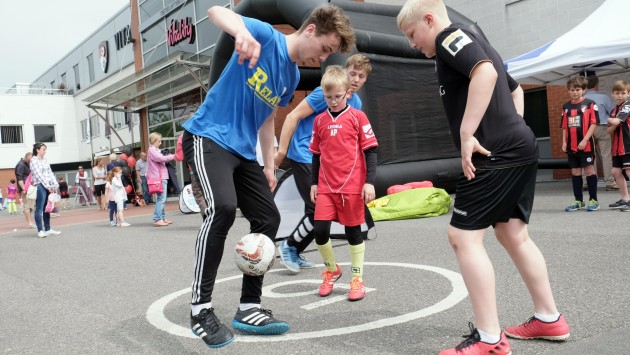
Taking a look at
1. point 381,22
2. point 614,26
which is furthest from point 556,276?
point 381,22

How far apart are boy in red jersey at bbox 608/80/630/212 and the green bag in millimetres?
2443

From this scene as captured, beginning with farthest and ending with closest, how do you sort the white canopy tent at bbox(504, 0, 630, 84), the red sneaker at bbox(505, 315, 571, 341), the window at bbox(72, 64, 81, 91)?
the window at bbox(72, 64, 81, 91) < the white canopy tent at bbox(504, 0, 630, 84) < the red sneaker at bbox(505, 315, 571, 341)

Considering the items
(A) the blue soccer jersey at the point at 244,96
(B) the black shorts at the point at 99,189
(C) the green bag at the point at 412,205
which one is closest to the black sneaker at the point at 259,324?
(A) the blue soccer jersey at the point at 244,96

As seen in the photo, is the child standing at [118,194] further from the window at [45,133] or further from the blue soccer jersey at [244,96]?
the window at [45,133]

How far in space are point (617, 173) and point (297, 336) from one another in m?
6.35

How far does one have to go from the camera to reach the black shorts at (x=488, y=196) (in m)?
2.57

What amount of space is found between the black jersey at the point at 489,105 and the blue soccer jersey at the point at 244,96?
0.93 metres

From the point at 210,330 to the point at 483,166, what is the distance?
1.59m

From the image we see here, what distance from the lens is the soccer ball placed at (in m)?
3.11

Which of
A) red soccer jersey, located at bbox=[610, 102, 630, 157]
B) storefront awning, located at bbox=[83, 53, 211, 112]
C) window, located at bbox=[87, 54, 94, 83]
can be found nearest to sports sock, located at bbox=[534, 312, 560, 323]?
red soccer jersey, located at bbox=[610, 102, 630, 157]

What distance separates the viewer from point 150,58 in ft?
95.2

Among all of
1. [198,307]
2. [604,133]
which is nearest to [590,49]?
[604,133]

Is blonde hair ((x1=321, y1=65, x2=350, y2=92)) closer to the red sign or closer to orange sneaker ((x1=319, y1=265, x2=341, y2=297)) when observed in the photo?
orange sneaker ((x1=319, y1=265, x2=341, y2=297))

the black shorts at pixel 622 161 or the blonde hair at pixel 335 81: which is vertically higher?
the blonde hair at pixel 335 81
